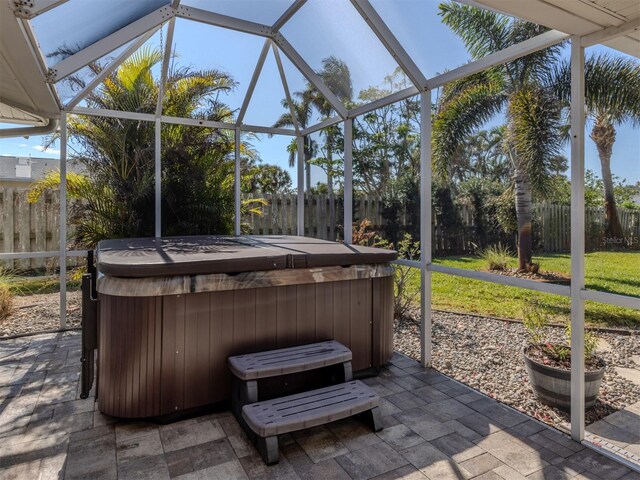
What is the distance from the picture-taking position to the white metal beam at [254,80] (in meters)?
4.51

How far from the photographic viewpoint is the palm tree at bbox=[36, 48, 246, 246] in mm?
5332

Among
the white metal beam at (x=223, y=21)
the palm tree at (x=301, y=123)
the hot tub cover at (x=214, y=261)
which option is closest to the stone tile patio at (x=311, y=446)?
the hot tub cover at (x=214, y=261)

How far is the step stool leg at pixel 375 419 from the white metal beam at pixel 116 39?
12.6ft

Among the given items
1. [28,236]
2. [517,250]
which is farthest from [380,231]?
[28,236]

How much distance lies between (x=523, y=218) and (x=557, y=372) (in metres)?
1.14

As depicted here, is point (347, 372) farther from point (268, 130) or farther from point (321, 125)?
point (268, 130)

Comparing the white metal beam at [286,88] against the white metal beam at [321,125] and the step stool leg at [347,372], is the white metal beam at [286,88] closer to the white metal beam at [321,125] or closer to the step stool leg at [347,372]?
the white metal beam at [321,125]

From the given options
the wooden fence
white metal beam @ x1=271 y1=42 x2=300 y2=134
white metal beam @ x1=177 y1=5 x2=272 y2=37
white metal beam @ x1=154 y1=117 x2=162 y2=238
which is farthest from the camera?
the wooden fence

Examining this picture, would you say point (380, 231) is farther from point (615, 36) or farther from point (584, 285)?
point (615, 36)

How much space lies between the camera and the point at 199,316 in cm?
255

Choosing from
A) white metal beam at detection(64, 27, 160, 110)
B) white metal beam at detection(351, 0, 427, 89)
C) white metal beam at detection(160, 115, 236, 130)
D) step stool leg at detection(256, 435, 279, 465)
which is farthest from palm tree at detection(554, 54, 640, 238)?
white metal beam at detection(160, 115, 236, 130)

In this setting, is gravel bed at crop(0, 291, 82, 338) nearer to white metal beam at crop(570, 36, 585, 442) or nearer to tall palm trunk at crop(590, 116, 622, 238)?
white metal beam at crop(570, 36, 585, 442)

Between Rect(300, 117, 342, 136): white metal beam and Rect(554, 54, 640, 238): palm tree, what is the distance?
2809 mm

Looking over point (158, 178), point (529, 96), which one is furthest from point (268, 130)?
point (529, 96)
